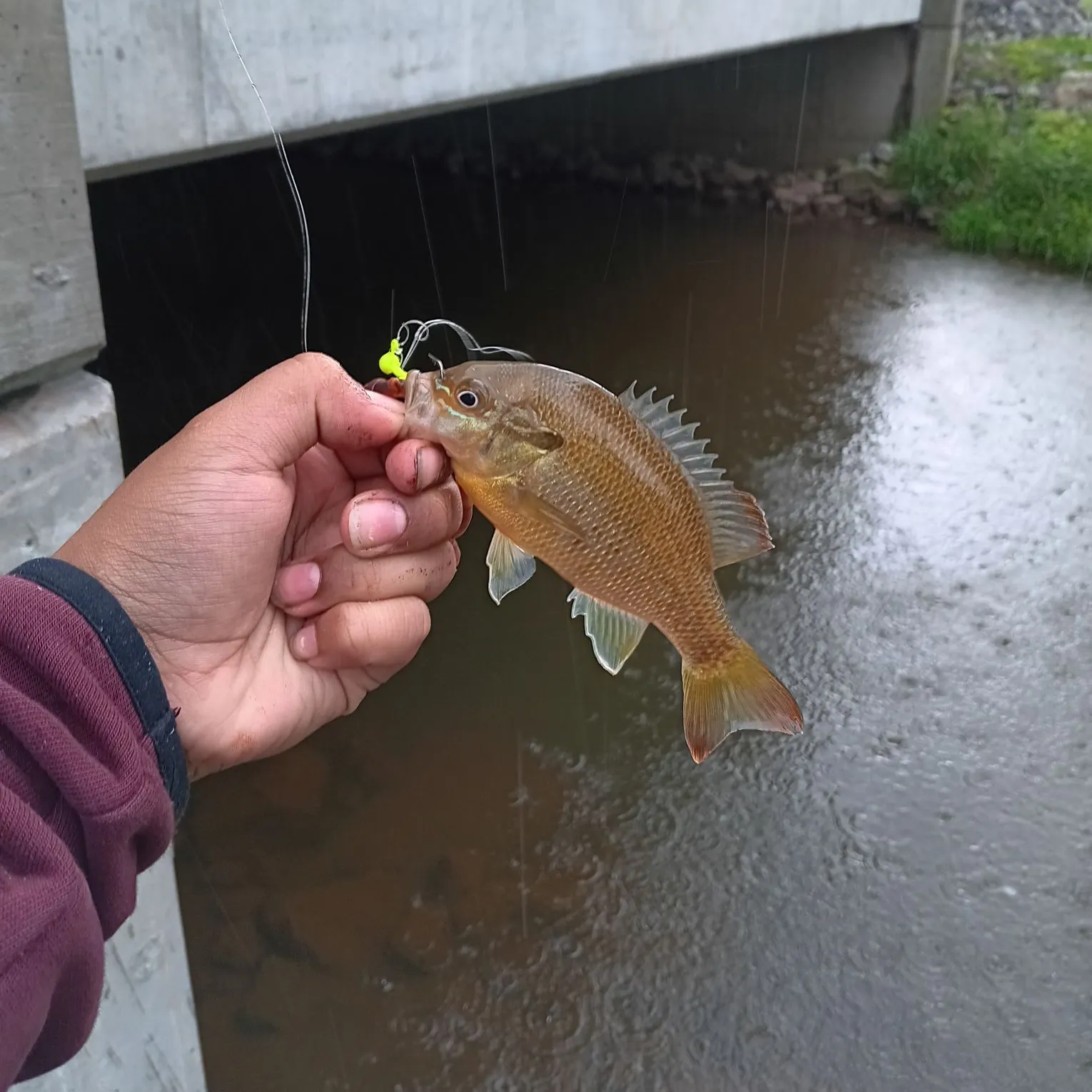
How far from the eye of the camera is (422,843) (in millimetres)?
3396

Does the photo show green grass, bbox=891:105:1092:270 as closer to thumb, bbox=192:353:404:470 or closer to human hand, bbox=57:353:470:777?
human hand, bbox=57:353:470:777

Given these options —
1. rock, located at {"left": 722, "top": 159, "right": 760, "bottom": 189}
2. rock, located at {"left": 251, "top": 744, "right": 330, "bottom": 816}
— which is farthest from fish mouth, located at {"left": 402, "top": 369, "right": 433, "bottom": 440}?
rock, located at {"left": 722, "top": 159, "right": 760, "bottom": 189}

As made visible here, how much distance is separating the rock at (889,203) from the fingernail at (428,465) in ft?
28.9

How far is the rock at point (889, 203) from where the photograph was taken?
9.30 meters

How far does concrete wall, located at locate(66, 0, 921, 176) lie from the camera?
6.68ft

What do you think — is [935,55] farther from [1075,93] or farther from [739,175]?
[739,175]

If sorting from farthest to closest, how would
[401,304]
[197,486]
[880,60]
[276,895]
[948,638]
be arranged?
[880,60]
[401,304]
[948,638]
[276,895]
[197,486]

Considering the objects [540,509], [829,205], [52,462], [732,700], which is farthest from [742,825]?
[829,205]

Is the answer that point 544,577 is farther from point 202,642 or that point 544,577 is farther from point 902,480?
point 202,642

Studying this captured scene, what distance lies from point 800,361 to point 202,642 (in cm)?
556

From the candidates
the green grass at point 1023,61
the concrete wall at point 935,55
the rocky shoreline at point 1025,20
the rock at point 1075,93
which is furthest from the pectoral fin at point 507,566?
the rocky shoreline at point 1025,20

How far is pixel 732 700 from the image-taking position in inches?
65.6

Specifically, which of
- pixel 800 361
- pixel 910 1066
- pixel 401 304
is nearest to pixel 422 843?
pixel 910 1066

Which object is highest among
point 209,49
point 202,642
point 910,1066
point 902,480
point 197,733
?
point 209,49
